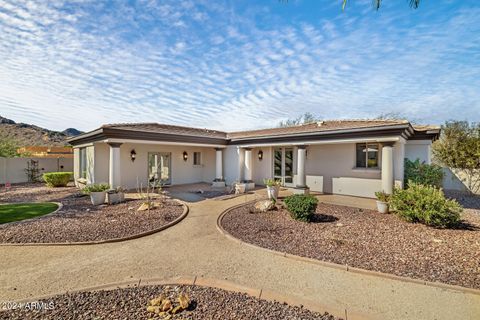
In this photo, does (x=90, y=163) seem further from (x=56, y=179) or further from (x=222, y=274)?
(x=222, y=274)

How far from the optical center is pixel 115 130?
10.2 m

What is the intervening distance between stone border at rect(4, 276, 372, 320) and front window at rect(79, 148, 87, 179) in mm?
12842

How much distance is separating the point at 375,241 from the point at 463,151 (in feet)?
44.9

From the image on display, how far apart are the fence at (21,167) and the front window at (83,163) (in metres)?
5.84

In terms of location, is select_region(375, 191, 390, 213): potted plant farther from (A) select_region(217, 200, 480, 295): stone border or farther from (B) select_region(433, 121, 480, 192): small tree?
(B) select_region(433, 121, 480, 192): small tree

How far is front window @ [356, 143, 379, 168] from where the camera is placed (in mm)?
11391

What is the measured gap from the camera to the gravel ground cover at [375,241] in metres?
4.32

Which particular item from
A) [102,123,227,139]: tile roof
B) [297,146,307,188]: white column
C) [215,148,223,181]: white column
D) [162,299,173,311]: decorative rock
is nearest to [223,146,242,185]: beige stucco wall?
[215,148,223,181]: white column

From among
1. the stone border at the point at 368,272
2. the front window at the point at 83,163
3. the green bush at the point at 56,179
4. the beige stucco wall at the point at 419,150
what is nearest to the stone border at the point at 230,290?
the stone border at the point at 368,272

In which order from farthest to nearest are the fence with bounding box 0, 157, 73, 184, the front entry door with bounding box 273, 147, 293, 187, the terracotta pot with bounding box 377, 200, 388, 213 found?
the fence with bounding box 0, 157, 73, 184, the front entry door with bounding box 273, 147, 293, 187, the terracotta pot with bounding box 377, 200, 388, 213

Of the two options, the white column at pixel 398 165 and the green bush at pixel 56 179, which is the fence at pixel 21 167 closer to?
the green bush at pixel 56 179

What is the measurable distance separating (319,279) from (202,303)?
2.13 metres

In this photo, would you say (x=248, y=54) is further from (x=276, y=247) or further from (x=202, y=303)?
(x=202, y=303)

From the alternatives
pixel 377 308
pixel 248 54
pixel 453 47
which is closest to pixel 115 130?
pixel 248 54
